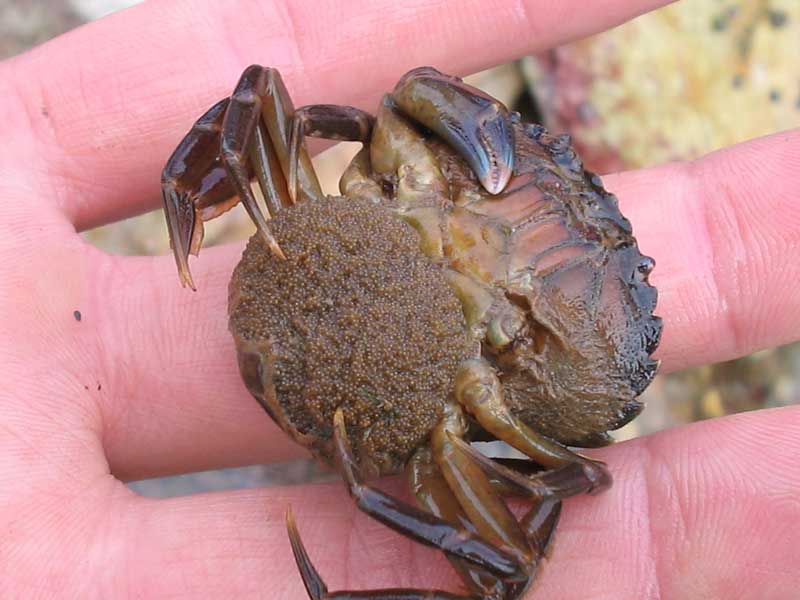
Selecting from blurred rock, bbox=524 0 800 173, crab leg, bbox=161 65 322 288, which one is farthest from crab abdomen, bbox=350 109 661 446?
blurred rock, bbox=524 0 800 173

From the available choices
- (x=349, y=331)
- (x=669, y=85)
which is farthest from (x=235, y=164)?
(x=669, y=85)

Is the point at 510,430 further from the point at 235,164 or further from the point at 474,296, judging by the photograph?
the point at 235,164

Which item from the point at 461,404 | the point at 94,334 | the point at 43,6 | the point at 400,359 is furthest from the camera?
the point at 43,6

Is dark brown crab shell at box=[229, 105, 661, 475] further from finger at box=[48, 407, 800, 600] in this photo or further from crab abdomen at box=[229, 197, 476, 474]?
finger at box=[48, 407, 800, 600]

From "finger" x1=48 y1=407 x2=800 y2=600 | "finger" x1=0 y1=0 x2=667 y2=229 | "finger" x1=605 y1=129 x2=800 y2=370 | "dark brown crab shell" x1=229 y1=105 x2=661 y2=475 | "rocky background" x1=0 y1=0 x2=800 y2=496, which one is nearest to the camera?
"dark brown crab shell" x1=229 y1=105 x2=661 y2=475

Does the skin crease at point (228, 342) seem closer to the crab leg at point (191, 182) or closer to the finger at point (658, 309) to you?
the finger at point (658, 309)

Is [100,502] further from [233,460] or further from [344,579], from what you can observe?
[344,579]

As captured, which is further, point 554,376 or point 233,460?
point 233,460

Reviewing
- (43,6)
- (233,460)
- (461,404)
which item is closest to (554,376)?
(461,404)
